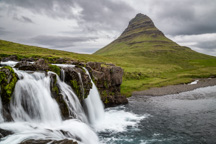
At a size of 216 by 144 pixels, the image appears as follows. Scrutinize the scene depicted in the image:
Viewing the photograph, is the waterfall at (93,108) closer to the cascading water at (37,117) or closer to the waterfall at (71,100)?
the waterfall at (71,100)

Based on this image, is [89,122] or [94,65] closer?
[89,122]

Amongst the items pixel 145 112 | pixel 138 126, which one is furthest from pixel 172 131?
pixel 145 112

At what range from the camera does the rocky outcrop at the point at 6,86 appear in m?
15.6

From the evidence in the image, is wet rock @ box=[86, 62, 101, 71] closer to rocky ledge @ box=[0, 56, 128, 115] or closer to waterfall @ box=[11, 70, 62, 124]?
rocky ledge @ box=[0, 56, 128, 115]

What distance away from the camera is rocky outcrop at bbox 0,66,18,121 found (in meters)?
15.6

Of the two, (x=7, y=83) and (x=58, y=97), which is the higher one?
(x=7, y=83)

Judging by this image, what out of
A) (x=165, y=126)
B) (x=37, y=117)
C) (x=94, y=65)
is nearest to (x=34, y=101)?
(x=37, y=117)

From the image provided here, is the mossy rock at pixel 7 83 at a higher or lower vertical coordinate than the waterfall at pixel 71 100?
higher

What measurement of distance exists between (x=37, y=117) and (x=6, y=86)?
487 cm

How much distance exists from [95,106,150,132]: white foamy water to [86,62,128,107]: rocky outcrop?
17.0 ft

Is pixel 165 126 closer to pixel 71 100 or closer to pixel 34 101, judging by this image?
pixel 71 100

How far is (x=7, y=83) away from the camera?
54.6ft

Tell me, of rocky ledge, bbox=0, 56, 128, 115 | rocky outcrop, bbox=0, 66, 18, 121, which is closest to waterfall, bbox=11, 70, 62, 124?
→ rocky outcrop, bbox=0, 66, 18, 121

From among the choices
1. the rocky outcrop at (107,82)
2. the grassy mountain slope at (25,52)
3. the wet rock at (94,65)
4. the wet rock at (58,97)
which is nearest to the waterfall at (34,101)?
the wet rock at (58,97)
